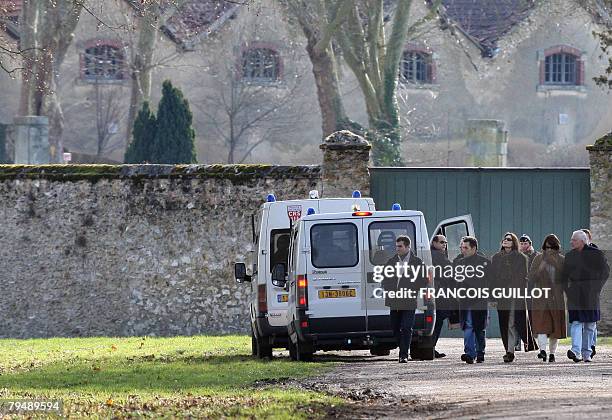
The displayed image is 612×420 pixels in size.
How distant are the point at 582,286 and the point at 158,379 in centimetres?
601

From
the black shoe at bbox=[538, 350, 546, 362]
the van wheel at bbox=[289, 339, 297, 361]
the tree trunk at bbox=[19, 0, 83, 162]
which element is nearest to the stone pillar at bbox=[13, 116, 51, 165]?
the tree trunk at bbox=[19, 0, 83, 162]

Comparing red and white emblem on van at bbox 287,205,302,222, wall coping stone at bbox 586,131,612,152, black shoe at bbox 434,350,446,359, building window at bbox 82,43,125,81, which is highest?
building window at bbox 82,43,125,81

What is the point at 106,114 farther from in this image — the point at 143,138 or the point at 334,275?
the point at 334,275

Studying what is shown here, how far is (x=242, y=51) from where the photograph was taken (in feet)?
175

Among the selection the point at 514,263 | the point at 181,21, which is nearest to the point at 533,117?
the point at 181,21

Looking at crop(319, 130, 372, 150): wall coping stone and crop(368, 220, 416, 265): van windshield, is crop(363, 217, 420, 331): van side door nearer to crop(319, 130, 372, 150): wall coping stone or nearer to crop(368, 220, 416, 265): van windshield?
crop(368, 220, 416, 265): van windshield

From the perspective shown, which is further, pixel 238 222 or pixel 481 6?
pixel 481 6

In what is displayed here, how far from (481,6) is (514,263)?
36.2 m

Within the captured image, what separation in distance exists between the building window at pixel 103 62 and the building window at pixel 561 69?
49.9 feet

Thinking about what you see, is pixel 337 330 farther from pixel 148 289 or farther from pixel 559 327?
pixel 148 289

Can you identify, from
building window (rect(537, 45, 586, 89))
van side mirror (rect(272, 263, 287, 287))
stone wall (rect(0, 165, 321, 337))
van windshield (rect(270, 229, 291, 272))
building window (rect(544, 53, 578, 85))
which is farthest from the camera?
building window (rect(544, 53, 578, 85))

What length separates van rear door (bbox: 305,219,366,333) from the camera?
65.6 feet

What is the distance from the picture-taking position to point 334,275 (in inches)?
791

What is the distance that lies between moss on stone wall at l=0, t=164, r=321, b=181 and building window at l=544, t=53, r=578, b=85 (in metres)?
29.7
